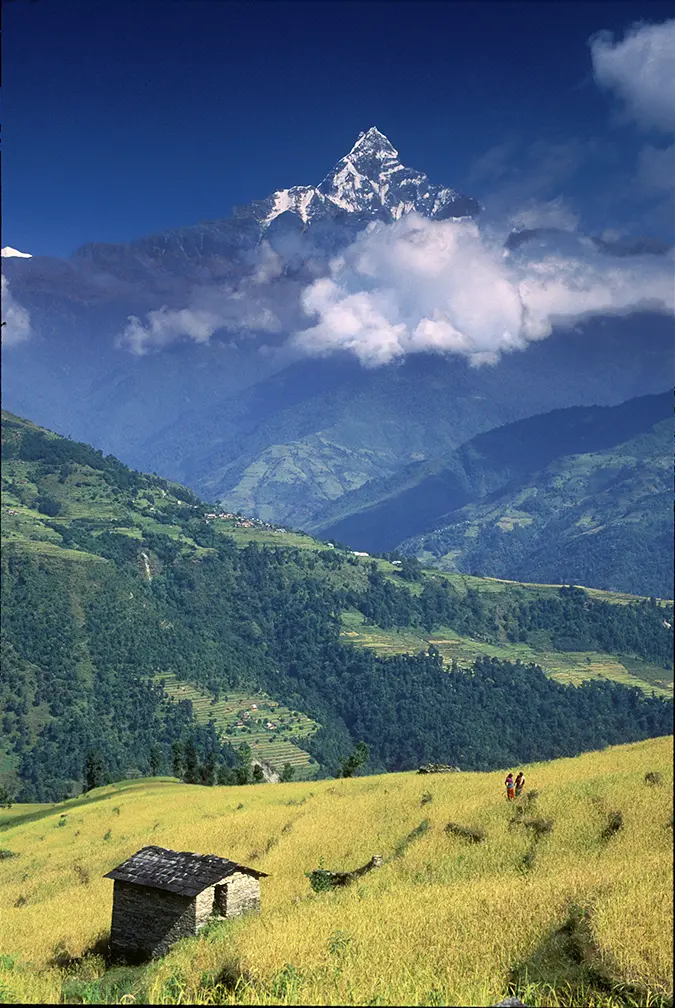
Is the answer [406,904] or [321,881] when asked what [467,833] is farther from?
[406,904]

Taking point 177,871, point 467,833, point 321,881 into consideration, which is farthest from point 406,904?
point 467,833

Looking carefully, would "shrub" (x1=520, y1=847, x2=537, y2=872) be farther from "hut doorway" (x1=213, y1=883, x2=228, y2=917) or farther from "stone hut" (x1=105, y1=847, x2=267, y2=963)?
"hut doorway" (x1=213, y1=883, x2=228, y2=917)

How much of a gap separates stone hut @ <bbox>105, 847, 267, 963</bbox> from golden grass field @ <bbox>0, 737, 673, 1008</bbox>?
41.8 inches

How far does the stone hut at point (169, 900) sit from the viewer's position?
22.6 metres

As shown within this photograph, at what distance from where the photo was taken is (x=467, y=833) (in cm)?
2911

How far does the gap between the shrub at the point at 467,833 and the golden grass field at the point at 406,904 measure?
42 cm

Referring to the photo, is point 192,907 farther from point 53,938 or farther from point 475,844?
point 475,844

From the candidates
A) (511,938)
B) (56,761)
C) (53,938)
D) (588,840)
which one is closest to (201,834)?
(53,938)

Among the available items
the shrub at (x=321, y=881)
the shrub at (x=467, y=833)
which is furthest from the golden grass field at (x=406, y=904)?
the shrub at (x=321, y=881)

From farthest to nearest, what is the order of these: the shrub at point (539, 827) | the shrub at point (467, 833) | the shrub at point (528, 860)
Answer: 1. the shrub at point (467, 833)
2. the shrub at point (539, 827)
3. the shrub at point (528, 860)

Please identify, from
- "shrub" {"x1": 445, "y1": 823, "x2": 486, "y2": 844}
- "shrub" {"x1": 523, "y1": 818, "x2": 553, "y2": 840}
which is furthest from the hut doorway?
"shrub" {"x1": 523, "y1": 818, "x2": 553, "y2": 840}

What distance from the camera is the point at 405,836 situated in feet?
107

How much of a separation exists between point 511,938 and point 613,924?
6.87 feet

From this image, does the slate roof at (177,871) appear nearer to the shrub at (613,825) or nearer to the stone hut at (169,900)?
the stone hut at (169,900)
